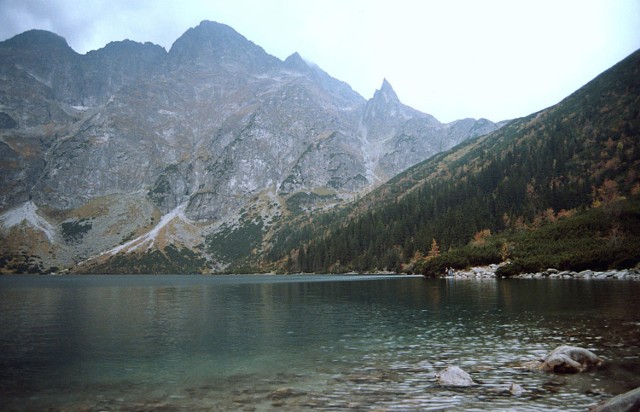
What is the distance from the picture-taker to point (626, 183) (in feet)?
415

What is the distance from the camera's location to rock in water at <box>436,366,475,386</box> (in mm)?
18891

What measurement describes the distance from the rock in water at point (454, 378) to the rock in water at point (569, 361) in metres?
5.16

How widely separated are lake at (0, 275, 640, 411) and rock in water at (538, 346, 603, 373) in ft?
2.46

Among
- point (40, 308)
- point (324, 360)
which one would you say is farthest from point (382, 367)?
point (40, 308)

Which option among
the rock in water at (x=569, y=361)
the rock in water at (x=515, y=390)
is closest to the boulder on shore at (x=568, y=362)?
the rock in water at (x=569, y=361)

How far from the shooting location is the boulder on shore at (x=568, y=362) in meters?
20.5

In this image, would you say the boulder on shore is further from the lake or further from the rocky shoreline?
the rocky shoreline

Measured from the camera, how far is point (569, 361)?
20719 mm

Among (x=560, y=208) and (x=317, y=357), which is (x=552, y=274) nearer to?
(x=560, y=208)

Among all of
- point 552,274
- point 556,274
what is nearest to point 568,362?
point 556,274

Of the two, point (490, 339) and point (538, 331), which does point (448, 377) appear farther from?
point (538, 331)

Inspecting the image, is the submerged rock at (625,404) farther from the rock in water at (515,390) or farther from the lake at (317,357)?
the rock in water at (515,390)

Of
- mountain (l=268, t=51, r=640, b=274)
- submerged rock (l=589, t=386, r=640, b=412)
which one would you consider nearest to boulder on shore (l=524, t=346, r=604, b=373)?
submerged rock (l=589, t=386, r=640, b=412)

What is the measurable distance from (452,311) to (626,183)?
4637 inches
